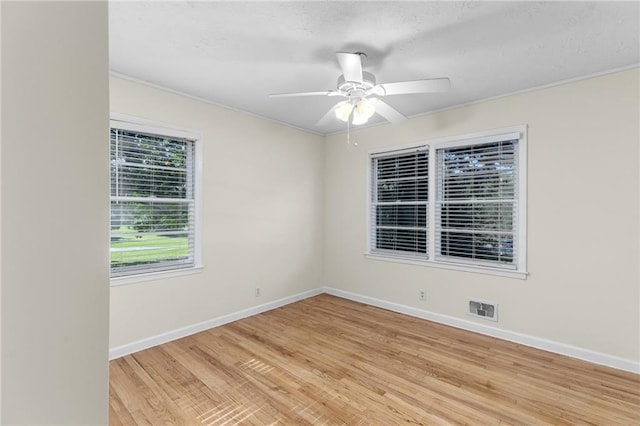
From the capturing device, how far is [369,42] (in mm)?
2238

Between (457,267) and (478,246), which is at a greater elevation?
(478,246)

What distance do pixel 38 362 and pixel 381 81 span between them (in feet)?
10.0

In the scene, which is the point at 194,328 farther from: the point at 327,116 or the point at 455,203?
the point at 455,203

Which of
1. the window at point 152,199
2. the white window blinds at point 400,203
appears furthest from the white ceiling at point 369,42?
the white window blinds at point 400,203

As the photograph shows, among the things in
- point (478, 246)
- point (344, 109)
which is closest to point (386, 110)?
point (344, 109)

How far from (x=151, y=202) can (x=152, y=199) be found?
0.05m

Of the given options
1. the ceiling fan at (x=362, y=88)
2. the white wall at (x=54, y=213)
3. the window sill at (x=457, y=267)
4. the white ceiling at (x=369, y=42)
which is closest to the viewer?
the white wall at (x=54, y=213)

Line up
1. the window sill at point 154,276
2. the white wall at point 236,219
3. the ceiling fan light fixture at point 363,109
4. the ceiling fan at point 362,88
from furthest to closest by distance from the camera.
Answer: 1. the white wall at point 236,219
2. the window sill at point 154,276
3. the ceiling fan light fixture at point 363,109
4. the ceiling fan at point 362,88

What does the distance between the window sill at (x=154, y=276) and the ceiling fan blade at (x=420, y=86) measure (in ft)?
8.80

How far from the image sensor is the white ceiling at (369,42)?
1887 millimetres

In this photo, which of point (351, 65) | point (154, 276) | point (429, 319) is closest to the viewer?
point (351, 65)

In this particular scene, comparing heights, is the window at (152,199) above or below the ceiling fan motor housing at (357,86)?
below

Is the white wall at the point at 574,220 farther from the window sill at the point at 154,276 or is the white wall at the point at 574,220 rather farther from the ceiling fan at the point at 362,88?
the window sill at the point at 154,276

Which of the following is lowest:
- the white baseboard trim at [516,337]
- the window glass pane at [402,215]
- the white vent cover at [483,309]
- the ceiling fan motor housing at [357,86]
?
the white baseboard trim at [516,337]
